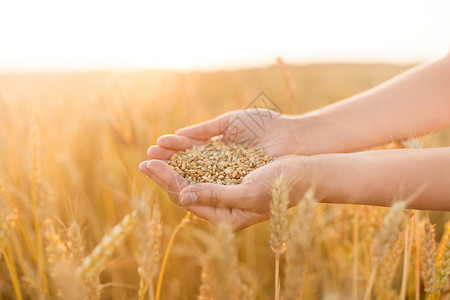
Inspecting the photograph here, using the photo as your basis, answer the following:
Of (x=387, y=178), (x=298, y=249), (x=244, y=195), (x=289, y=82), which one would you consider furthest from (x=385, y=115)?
(x=298, y=249)

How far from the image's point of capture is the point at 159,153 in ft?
6.05

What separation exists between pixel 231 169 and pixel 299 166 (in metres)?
0.44

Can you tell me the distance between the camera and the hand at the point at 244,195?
4.24 feet

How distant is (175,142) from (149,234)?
3.74 feet

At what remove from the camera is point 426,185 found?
121cm

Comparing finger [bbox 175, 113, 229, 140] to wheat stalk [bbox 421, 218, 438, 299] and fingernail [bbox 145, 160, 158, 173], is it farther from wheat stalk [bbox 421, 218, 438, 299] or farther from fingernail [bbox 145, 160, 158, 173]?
wheat stalk [bbox 421, 218, 438, 299]

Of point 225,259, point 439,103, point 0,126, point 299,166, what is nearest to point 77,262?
point 225,259

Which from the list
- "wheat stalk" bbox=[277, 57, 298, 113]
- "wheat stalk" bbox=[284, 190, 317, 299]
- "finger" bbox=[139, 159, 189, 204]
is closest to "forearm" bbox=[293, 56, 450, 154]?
"wheat stalk" bbox=[277, 57, 298, 113]

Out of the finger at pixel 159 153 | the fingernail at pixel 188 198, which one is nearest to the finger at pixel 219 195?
the fingernail at pixel 188 198

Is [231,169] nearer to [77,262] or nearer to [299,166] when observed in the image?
[299,166]

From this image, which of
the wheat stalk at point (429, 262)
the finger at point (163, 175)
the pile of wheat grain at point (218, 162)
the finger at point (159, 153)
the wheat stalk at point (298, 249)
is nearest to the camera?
the wheat stalk at point (298, 249)

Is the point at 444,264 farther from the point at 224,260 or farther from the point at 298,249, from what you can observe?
the point at 224,260

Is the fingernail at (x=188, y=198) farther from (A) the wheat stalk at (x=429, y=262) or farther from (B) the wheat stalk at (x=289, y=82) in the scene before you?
(B) the wheat stalk at (x=289, y=82)

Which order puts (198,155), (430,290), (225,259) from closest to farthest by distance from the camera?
(225,259) → (430,290) → (198,155)
